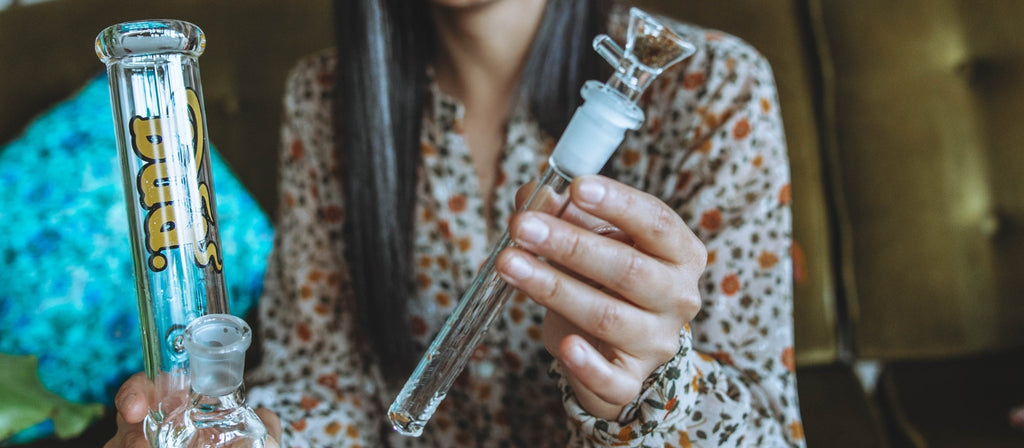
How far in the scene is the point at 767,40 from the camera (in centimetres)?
112

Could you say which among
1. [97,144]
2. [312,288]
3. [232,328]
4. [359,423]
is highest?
[232,328]

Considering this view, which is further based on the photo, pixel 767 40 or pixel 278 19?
pixel 278 19

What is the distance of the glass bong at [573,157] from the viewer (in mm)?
374

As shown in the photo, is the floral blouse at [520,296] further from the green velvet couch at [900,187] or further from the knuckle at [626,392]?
the green velvet couch at [900,187]

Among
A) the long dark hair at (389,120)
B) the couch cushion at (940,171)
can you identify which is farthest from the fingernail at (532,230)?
the couch cushion at (940,171)

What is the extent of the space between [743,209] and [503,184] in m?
0.25

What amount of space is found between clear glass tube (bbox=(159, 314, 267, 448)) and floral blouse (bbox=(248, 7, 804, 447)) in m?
0.25

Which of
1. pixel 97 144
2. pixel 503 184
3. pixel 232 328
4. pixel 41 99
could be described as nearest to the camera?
pixel 232 328

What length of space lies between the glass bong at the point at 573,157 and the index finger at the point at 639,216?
2 cm

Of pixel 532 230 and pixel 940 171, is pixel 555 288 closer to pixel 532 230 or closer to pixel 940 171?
pixel 532 230

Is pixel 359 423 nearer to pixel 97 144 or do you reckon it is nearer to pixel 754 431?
pixel 754 431

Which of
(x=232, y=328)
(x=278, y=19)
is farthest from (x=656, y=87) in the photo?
(x=278, y=19)

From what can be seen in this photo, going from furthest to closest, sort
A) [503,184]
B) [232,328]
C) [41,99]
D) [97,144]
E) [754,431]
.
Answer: [41,99] → [97,144] → [503,184] → [754,431] → [232,328]

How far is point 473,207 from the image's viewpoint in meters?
0.83
